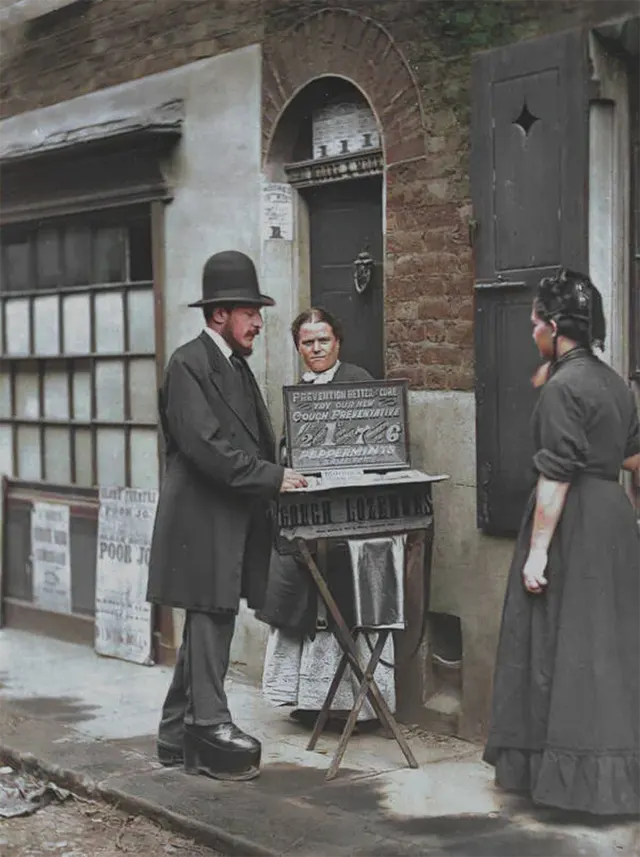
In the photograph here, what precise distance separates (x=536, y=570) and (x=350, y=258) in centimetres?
279

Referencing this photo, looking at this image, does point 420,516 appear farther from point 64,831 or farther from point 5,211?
point 5,211

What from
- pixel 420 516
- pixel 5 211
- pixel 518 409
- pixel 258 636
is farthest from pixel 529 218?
pixel 5 211

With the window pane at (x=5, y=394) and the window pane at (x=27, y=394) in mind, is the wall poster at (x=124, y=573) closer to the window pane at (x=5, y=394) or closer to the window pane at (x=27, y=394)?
the window pane at (x=27, y=394)

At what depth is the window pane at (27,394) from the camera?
33.9ft

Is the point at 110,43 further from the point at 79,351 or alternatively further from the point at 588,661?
the point at 588,661

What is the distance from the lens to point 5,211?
1028cm

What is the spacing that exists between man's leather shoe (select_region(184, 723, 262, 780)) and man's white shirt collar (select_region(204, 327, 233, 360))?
1.66m

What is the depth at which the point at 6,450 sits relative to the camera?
34.9 feet

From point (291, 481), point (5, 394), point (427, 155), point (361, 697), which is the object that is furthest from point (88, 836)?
point (5, 394)

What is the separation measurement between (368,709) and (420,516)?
1027mm

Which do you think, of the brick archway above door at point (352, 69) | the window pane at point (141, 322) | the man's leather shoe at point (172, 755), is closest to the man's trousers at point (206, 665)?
the man's leather shoe at point (172, 755)

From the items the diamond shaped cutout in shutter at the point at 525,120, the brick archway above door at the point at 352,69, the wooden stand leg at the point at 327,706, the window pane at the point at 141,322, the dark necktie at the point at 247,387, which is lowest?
the wooden stand leg at the point at 327,706

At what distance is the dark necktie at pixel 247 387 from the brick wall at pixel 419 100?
0.95 meters

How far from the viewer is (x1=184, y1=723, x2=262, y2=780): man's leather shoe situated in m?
6.43
